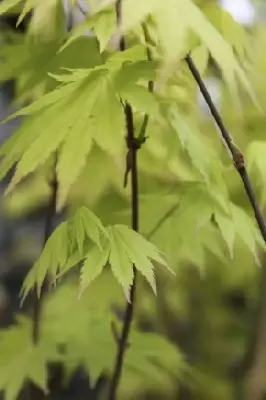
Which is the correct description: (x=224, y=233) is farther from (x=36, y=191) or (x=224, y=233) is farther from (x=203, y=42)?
(x=36, y=191)

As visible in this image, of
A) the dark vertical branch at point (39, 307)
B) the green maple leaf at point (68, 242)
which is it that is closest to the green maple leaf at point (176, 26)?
the green maple leaf at point (68, 242)

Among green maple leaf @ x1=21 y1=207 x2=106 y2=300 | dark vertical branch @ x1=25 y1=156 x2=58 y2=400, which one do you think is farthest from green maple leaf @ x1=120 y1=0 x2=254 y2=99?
dark vertical branch @ x1=25 y1=156 x2=58 y2=400

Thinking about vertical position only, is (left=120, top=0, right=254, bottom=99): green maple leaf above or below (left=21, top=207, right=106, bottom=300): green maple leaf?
above

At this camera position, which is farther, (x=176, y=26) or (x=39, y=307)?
(x=39, y=307)

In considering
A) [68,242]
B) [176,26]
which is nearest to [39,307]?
[68,242]

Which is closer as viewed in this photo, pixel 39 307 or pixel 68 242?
pixel 68 242

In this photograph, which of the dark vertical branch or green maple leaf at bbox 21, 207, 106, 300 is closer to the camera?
green maple leaf at bbox 21, 207, 106, 300

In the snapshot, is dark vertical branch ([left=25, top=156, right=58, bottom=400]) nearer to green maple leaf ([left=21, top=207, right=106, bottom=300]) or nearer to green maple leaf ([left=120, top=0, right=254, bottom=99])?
green maple leaf ([left=21, top=207, right=106, bottom=300])

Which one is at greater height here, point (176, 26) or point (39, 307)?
point (176, 26)

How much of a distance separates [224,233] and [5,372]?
31cm

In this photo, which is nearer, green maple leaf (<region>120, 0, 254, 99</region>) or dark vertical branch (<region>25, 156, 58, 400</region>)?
green maple leaf (<region>120, 0, 254, 99</region>)

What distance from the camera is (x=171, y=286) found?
1.04 m

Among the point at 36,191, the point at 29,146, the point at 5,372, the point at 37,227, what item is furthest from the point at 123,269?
the point at 37,227

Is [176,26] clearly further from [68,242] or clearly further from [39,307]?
[39,307]
